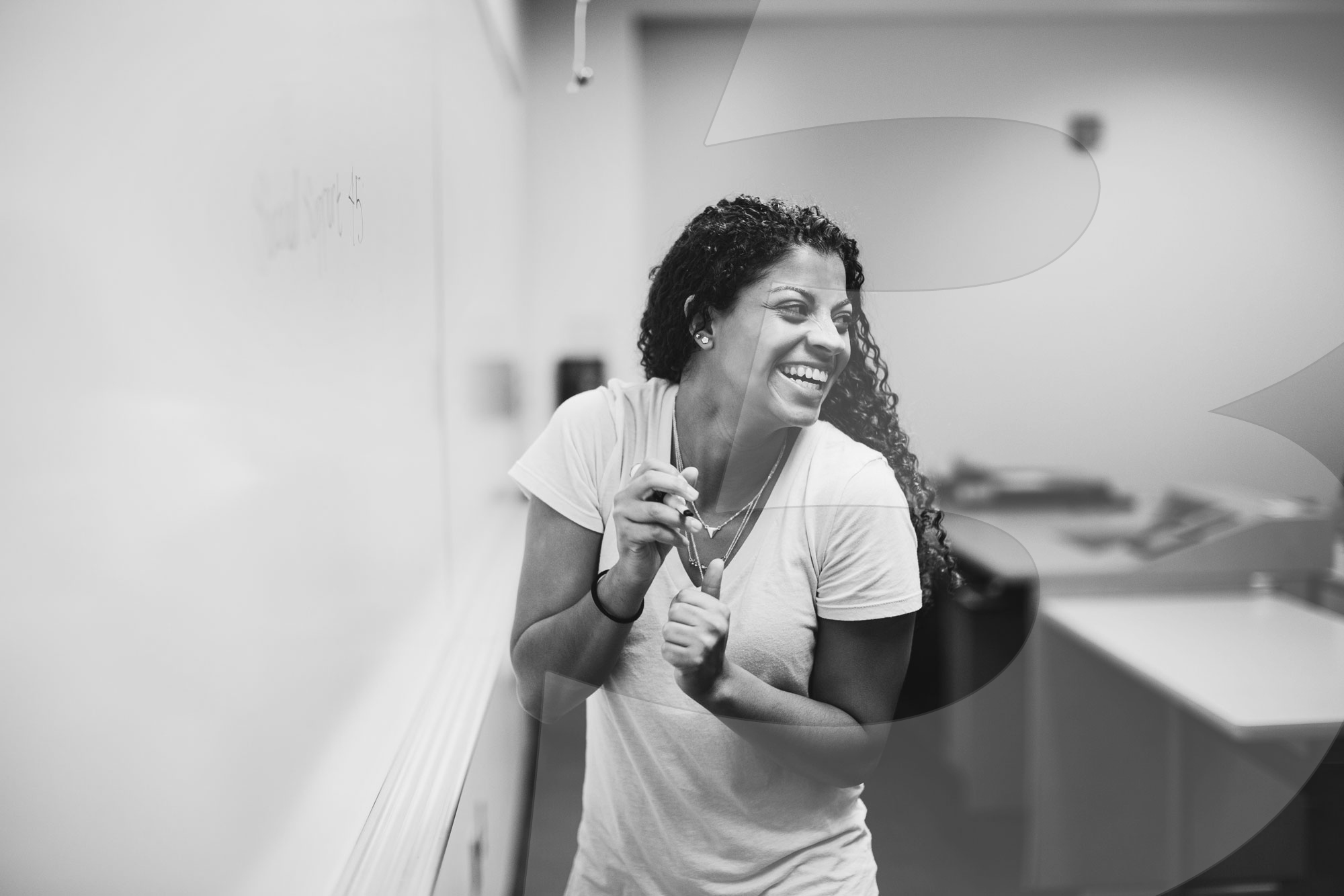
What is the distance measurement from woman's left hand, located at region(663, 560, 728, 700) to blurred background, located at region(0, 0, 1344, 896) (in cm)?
12

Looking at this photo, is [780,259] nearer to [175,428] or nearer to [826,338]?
[826,338]

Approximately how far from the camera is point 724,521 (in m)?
0.45

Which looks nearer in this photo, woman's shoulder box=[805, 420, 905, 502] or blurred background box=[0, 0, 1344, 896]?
blurred background box=[0, 0, 1344, 896]

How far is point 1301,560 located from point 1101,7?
29cm

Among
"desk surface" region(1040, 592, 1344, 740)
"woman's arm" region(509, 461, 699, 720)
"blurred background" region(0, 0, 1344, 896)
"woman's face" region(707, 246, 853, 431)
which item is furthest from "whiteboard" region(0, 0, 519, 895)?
"desk surface" region(1040, 592, 1344, 740)

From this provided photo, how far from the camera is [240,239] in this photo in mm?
392

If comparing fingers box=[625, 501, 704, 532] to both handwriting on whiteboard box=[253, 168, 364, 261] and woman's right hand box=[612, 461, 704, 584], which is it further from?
handwriting on whiteboard box=[253, 168, 364, 261]

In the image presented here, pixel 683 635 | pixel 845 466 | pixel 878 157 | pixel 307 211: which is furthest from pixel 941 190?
pixel 307 211

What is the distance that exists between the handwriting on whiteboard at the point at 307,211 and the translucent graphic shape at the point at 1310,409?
477 millimetres

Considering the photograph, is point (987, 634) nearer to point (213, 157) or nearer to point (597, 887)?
point (597, 887)

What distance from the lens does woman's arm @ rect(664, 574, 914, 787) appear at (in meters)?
0.45

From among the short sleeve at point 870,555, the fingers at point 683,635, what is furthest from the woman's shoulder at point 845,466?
the fingers at point 683,635

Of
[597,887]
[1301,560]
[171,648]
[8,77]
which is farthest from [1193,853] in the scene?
[8,77]

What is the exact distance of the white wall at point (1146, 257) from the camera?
0.38 metres
